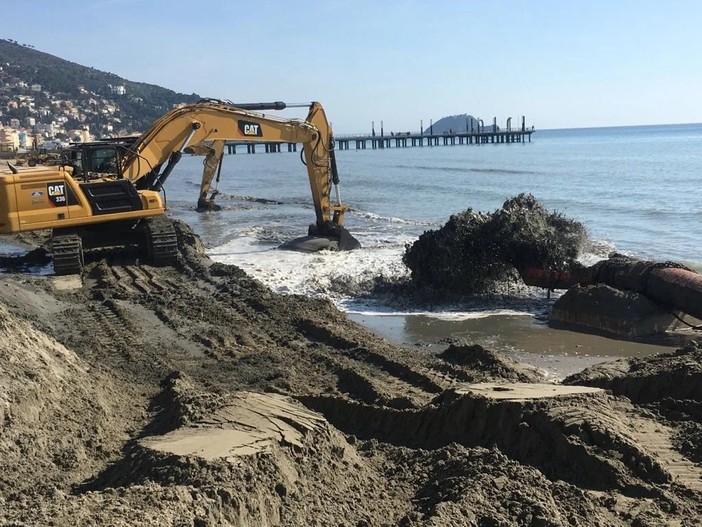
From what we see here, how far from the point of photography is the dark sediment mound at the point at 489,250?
1327 centimetres

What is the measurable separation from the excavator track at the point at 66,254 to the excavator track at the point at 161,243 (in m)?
1.44

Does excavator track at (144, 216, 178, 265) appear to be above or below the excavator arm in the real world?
below

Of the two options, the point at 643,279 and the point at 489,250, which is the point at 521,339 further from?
the point at 489,250

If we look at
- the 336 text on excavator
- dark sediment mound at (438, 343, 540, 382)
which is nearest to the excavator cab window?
the 336 text on excavator

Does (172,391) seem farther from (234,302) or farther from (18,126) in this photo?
(18,126)

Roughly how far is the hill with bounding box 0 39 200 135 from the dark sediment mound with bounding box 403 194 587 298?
11890 cm

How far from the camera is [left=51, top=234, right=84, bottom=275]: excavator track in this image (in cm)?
1377

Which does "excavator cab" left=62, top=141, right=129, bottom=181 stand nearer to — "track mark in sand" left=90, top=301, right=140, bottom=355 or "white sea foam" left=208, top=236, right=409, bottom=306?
"white sea foam" left=208, top=236, right=409, bottom=306

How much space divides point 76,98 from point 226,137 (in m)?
161

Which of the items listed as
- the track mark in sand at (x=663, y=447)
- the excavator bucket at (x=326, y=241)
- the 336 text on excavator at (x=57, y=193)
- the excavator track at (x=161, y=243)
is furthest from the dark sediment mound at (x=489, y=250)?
the track mark in sand at (x=663, y=447)

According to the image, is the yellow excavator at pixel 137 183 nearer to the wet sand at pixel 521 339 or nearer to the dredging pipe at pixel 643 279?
the wet sand at pixel 521 339

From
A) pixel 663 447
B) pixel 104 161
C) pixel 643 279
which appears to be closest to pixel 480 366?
pixel 663 447

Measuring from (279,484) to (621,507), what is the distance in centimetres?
217

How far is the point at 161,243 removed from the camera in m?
15.1
